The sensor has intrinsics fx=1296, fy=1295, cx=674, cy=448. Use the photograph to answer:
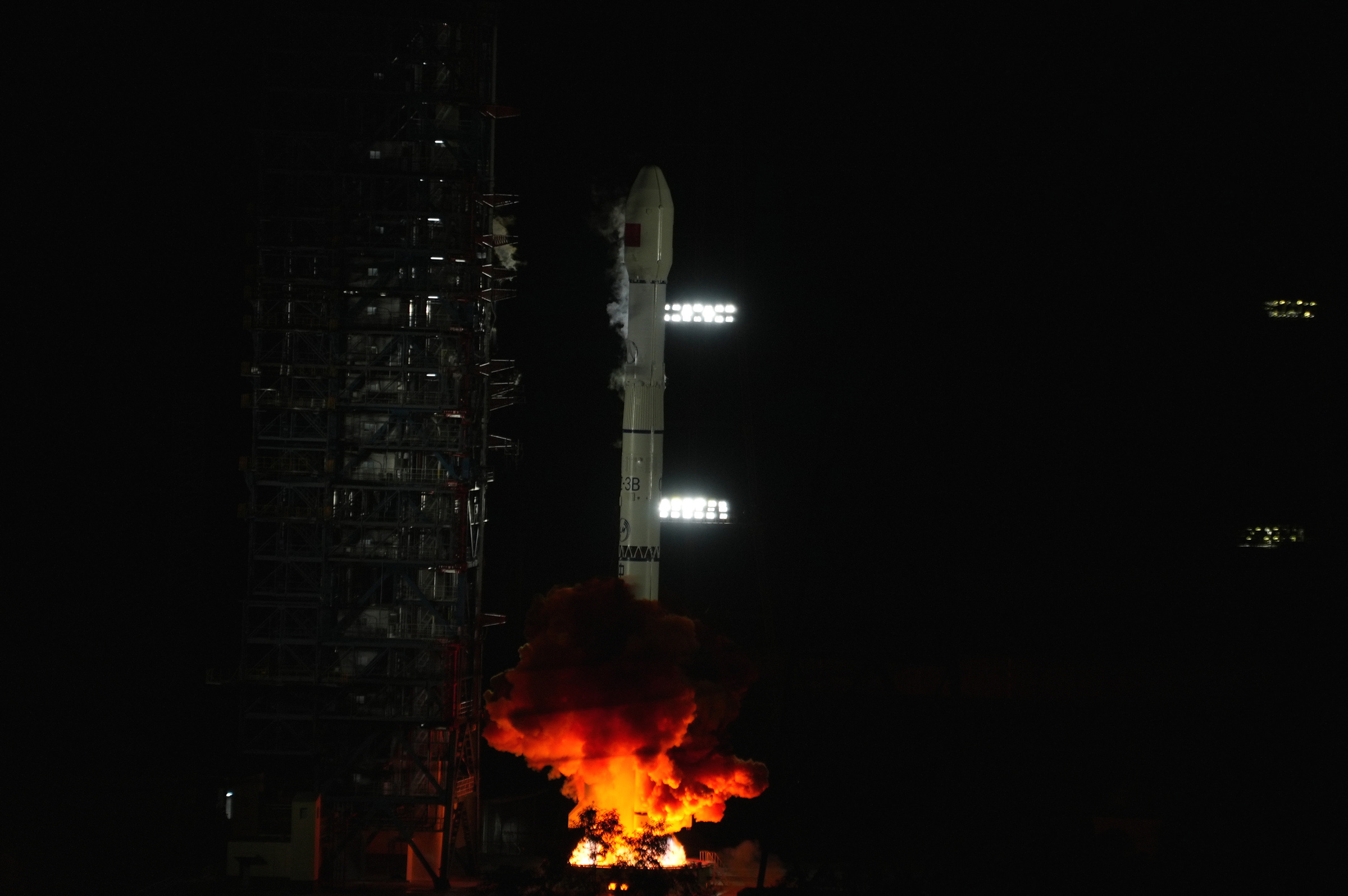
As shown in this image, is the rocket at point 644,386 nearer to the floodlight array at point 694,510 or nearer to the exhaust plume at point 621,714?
the exhaust plume at point 621,714

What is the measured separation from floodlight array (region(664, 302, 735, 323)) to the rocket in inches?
220

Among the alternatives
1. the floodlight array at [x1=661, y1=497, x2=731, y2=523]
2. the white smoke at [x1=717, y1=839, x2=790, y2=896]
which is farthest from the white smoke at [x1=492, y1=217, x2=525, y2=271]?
the white smoke at [x1=717, y1=839, x2=790, y2=896]

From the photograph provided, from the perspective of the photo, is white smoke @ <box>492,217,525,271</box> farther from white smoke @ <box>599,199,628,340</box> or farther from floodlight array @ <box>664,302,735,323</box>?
floodlight array @ <box>664,302,735,323</box>

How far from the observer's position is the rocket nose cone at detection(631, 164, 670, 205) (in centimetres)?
3103

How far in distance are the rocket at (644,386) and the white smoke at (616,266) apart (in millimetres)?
4461

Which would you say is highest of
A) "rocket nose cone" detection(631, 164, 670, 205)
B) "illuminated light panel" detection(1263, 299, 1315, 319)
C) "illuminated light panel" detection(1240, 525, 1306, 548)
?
"rocket nose cone" detection(631, 164, 670, 205)

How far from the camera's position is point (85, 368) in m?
34.3

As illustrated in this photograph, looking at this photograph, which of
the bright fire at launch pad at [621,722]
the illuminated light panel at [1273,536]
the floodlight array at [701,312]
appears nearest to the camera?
the bright fire at launch pad at [621,722]

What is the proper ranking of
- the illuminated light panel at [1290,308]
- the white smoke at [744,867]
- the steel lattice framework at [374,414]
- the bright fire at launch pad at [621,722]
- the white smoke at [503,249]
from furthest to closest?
the illuminated light panel at [1290,308] → the white smoke at [503,249] → the white smoke at [744,867] → the steel lattice framework at [374,414] → the bright fire at launch pad at [621,722]

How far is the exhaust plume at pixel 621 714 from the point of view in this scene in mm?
25984

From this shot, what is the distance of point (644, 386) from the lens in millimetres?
30391

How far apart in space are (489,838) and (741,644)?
8.53 m

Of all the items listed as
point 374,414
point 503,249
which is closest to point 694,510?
point 503,249

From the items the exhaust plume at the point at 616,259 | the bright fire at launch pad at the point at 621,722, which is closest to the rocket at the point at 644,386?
the bright fire at launch pad at the point at 621,722
